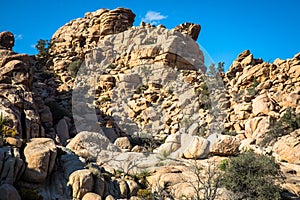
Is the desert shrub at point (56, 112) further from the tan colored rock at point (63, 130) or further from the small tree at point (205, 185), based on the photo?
the small tree at point (205, 185)

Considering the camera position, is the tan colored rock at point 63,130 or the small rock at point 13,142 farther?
the tan colored rock at point 63,130

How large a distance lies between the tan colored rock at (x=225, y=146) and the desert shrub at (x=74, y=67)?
99.9ft

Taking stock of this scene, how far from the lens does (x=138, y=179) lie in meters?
22.9

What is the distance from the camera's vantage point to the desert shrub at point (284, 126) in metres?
31.2

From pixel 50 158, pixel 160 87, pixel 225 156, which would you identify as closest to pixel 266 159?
pixel 225 156

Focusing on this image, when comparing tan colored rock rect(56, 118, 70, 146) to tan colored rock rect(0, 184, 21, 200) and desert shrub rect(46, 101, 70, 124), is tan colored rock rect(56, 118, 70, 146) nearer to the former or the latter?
desert shrub rect(46, 101, 70, 124)

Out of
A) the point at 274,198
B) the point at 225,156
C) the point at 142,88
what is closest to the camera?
the point at 274,198

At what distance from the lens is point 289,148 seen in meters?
28.5

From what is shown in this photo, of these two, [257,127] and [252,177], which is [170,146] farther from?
[257,127]

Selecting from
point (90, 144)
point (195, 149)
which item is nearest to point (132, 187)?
point (90, 144)

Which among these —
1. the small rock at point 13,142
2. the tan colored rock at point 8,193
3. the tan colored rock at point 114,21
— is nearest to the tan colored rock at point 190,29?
the tan colored rock at point 114,21

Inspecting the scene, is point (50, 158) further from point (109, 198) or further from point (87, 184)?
point (109, 198)

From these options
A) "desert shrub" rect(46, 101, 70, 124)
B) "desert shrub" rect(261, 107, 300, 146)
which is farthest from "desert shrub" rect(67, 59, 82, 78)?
"desert shrub" rect(261, 107, 300, 146)

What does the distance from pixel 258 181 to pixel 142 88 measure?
31.1m
